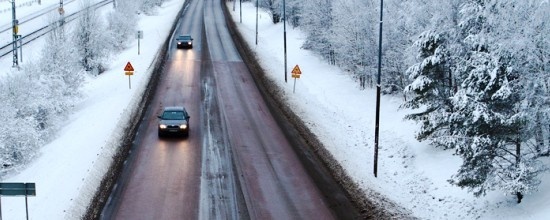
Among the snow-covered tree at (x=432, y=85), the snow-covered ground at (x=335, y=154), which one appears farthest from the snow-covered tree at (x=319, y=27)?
the snow-covered tree at (x=432, y=85)

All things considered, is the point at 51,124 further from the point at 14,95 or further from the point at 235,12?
the point at 235,12

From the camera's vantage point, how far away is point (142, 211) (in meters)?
20.4

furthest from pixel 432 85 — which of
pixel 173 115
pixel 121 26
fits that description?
pixel 121 26

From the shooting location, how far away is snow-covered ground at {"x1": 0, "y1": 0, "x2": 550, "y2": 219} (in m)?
20.7

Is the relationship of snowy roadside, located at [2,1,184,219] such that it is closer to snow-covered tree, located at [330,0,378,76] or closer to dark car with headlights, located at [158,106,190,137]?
dark car with headlights, located at [158,106,190,137]

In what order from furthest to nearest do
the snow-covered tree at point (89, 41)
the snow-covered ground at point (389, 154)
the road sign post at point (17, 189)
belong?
the snow-covered tree at point (89, 41)
the snow-covered ground at point (389, 154)
the road sign post at point (17, 189)

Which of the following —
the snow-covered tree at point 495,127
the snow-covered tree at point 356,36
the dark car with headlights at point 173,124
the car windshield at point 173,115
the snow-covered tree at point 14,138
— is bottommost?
the snow-covered tree at point 14,138

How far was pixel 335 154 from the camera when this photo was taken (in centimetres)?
2797

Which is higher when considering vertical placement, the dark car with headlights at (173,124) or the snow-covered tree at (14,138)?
the dark car with headlights at (173,124)

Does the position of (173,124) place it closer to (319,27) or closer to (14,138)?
(14,138)

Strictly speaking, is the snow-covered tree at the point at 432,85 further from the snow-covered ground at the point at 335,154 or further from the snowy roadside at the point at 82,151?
the snowy roadside at the point at 82,151

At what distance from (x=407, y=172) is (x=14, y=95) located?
26.1 meters

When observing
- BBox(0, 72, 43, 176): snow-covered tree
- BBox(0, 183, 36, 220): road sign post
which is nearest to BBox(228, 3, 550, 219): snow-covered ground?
BBox(0, 183, 36, 220): road sign post

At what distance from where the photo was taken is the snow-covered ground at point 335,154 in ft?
67.8
